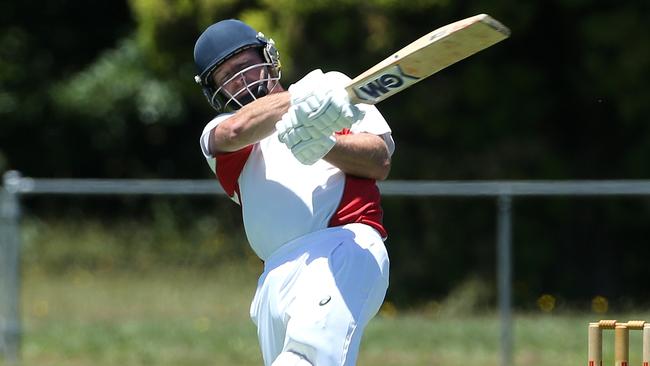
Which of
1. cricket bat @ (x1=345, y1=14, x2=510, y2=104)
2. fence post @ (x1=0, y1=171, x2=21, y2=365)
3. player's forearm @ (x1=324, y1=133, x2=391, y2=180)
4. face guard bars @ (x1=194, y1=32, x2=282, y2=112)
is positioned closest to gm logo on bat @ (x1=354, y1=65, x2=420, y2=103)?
cricket bat @ (x1=345, y1=14, x2=510, y2=104)

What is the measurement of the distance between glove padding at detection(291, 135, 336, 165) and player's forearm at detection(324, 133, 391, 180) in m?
0.15

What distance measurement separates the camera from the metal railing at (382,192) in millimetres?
8805

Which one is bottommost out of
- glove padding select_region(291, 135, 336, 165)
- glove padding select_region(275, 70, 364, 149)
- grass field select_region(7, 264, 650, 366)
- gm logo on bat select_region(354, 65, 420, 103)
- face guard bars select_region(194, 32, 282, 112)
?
glove padding select_region(291, 135, 336, 165)

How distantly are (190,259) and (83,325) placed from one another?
161cm

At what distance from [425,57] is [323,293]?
835mm

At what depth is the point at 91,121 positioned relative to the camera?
1623 centimetres

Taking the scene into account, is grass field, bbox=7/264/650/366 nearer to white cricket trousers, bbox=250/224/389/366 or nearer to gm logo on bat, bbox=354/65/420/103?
white cricket trousers, bbox=250/224/389/366

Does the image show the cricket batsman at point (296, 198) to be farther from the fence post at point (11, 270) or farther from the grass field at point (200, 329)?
the fence post at point (11, 270)

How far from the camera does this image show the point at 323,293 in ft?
13.4

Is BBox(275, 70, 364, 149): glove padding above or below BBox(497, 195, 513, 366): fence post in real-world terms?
below

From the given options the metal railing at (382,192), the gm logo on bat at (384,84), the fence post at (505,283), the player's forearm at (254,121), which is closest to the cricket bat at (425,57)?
the gm logo on bat at (384,84)

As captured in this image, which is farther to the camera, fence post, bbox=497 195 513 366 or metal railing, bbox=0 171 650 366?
fence post, bbox=497 195 513 366

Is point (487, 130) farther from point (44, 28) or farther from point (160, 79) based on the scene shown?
point (44, 28)

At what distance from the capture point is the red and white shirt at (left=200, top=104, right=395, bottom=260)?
13.9 feet
